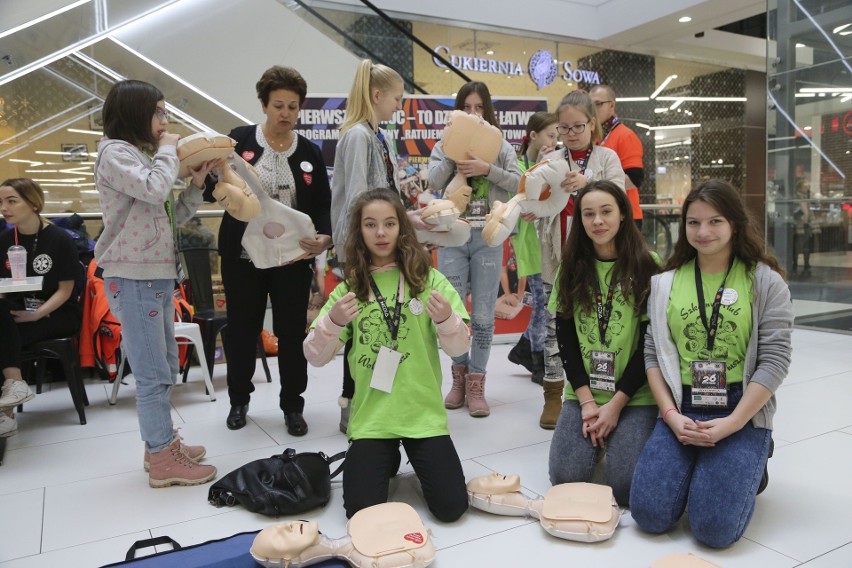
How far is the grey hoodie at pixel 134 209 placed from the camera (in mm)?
2354

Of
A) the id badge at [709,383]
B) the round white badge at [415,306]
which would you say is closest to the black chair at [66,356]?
the round white badge at [415,306]

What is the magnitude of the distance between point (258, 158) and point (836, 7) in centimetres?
526

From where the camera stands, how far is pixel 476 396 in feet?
11.2

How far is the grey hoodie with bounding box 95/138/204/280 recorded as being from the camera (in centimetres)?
235

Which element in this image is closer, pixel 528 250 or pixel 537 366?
pixel 528 250

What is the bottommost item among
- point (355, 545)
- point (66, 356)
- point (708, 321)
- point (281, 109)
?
point (355, 545)

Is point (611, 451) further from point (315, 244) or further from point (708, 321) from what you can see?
point (315, 244)

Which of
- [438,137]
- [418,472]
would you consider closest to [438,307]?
[418,472]

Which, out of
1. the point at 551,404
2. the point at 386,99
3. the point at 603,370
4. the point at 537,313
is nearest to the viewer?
the point at 603,370

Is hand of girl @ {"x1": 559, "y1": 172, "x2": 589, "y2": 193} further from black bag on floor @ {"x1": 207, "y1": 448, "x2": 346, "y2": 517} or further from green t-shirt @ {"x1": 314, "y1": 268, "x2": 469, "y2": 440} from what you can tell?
black bag on floor @ {"x1": 207, "y1": 448, "x2": 346, "y2": 517}

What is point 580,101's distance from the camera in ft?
9.71

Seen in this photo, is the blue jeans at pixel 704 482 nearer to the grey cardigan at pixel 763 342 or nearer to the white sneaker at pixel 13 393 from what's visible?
the grey cardigan at pixel 763 342

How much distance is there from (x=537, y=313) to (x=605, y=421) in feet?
5.24

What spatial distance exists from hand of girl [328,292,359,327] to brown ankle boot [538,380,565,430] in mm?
1307
